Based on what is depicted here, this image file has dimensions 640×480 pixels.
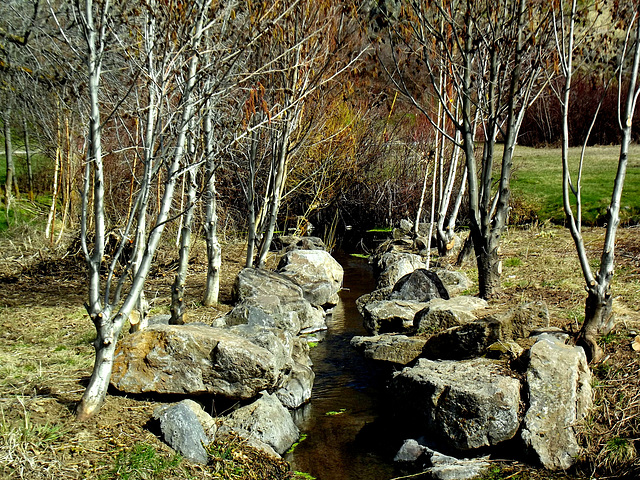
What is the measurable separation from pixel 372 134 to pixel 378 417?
1118cm

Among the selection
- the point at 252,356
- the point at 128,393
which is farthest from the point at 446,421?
the point at 128,393

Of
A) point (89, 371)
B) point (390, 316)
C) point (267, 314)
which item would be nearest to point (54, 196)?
point (267, 314)

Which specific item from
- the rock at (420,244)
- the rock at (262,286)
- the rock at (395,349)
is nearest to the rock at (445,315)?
the rock at (395,349)

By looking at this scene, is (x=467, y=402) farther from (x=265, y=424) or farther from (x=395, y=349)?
(x=395, y=349)

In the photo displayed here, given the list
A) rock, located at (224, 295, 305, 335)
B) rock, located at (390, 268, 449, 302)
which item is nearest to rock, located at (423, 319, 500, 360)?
rock, located at (224, 295, 305, 335)

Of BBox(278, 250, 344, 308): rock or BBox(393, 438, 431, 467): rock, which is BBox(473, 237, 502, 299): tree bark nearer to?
BBox(278, 250, 344, 308): rock

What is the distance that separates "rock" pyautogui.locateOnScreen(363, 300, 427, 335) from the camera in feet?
26.3

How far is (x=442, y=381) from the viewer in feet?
18.2

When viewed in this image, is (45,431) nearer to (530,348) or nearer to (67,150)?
(530,348)

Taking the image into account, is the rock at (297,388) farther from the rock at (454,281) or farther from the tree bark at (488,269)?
the rock at (454,281)

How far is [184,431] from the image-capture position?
4668mm

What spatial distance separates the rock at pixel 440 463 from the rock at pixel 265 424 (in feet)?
3.10

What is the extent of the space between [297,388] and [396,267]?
4850 millimetres

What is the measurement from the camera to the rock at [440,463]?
485 centimetres
